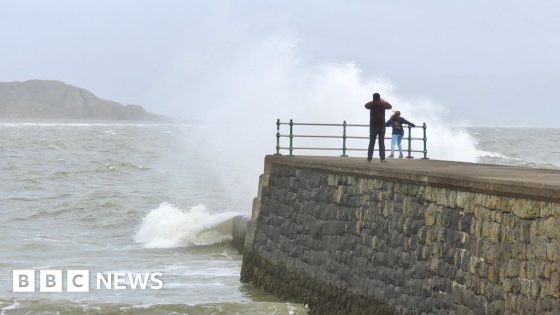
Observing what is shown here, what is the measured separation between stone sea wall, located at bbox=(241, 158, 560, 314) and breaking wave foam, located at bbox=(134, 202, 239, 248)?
6.16m

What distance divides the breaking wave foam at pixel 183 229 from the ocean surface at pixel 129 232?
0.12 ft

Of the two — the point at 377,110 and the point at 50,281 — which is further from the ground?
the point at 377,110

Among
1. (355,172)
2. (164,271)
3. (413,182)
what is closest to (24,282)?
(164,271)

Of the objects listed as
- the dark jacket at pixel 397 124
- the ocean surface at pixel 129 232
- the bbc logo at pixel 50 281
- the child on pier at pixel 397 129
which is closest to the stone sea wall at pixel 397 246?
the ocean surface at pixel 129 232

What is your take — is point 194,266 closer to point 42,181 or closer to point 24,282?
point 24,282

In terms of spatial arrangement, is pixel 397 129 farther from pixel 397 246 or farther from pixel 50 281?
pixel 397 246

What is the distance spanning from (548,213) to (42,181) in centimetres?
3542

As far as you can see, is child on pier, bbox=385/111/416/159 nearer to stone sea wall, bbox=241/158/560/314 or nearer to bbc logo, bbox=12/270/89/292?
stone sea wall, bbox=241/158/560/314

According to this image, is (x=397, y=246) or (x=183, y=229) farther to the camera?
(x=183, y=229)

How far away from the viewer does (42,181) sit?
4175cm

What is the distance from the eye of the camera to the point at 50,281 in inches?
671

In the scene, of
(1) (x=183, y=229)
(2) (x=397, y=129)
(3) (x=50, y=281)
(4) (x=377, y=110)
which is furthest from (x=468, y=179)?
(1) (x=183, y=229)

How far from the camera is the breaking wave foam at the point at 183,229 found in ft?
75.3

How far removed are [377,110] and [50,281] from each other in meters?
6.26
